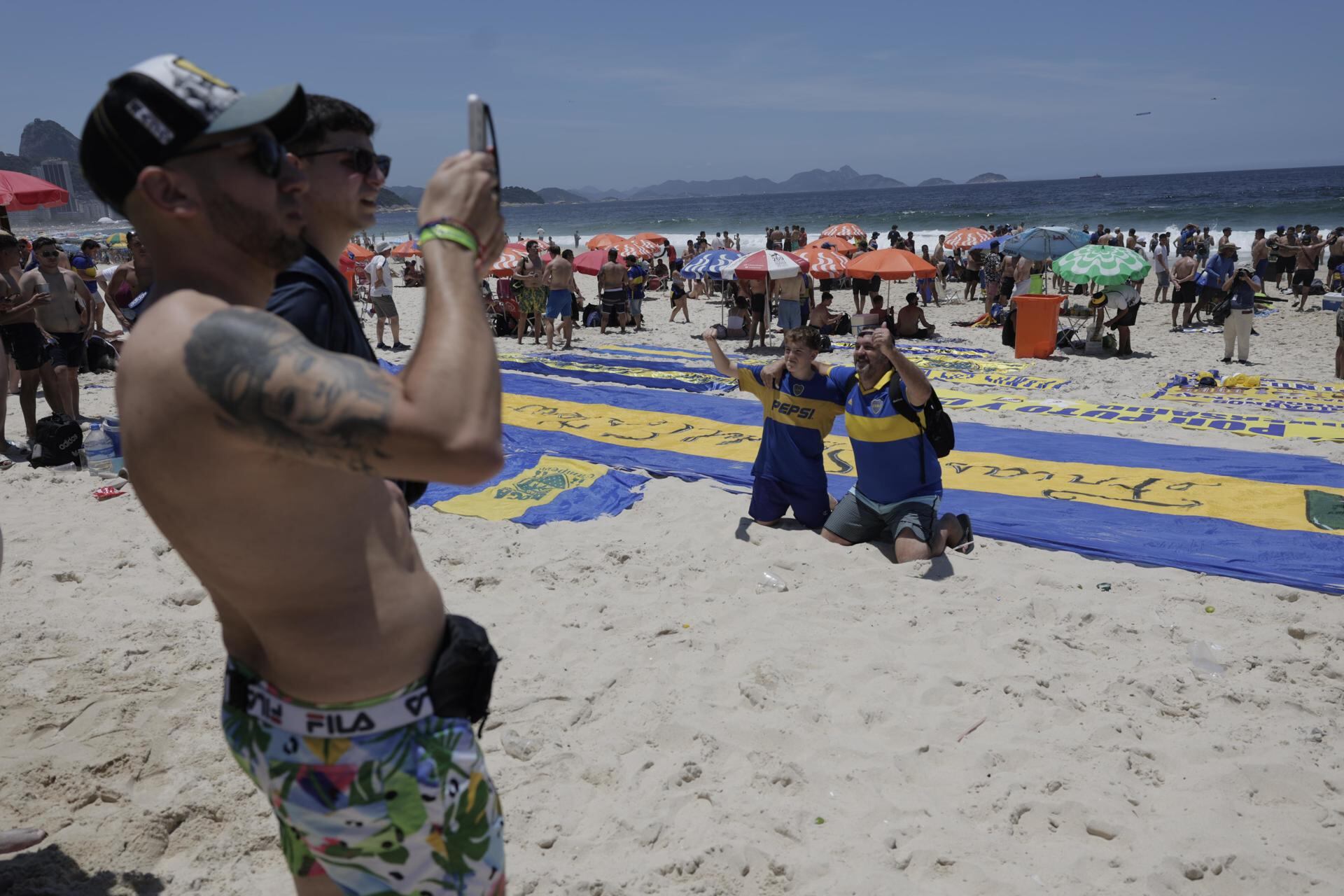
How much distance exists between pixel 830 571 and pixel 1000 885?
222cm

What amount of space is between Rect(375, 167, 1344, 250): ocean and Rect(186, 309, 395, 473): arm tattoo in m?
39.7

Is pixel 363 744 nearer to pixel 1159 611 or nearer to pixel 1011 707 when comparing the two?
pixel 1011 707

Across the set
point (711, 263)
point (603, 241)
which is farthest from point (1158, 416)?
point (603, 241)

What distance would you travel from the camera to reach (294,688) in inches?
49.6

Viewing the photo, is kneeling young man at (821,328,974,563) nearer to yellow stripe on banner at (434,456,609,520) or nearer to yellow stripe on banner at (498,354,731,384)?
yellow stripe on banner at (434,456,609,520)

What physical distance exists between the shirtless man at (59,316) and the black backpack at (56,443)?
100cm

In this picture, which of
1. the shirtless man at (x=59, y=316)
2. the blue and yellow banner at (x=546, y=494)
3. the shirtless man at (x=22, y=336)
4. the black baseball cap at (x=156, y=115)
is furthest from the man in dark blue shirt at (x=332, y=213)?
the shirtless man at (x=59, y=316)

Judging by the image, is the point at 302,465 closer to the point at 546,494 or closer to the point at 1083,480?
the point at 546,494

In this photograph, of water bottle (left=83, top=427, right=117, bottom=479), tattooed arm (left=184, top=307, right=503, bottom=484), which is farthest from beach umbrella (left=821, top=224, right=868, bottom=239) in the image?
tattooed arm (left=184, top=307, right=503, bottom=484)

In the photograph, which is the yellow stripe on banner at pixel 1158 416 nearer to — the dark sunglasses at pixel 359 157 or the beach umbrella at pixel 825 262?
the beach umbrella at pixel 825 262

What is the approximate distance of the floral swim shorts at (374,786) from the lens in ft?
4.11

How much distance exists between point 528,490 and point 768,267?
Answer: 23.9 ft

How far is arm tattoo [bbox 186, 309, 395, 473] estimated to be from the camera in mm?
1001

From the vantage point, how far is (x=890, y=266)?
13.5 m
